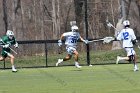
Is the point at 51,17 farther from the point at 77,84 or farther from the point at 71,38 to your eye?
the point at 77,84

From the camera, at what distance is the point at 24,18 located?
57344mm

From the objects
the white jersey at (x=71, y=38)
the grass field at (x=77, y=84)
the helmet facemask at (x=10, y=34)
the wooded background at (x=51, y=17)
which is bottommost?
the grass field at (x=77, y=84)

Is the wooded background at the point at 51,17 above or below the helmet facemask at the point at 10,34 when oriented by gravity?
above

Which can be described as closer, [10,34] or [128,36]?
[128,36]

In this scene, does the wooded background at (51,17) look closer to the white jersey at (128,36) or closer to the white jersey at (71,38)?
the white jersey at (71,38)

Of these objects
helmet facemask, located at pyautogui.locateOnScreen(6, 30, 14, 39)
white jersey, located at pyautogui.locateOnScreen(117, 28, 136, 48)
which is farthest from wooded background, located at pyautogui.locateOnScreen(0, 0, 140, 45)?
white jersey, located at pyautogui.locateOnScreen(117, 28, 136, 48)

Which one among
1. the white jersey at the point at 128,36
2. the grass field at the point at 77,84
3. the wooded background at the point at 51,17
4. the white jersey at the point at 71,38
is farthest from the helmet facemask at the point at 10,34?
the wooded background at the point at 51,17

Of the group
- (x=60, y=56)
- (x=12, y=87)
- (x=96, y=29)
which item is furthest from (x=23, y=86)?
(x=96, y=29)

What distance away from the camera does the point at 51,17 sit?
5434cm

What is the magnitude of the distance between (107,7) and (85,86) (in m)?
42.9

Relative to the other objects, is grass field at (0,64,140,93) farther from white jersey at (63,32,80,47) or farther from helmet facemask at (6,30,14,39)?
helmet facemask at (6,30,14,39)

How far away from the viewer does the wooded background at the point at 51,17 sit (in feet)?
166

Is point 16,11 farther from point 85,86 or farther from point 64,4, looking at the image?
point 85,86

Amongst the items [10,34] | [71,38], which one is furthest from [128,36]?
[10,34]
